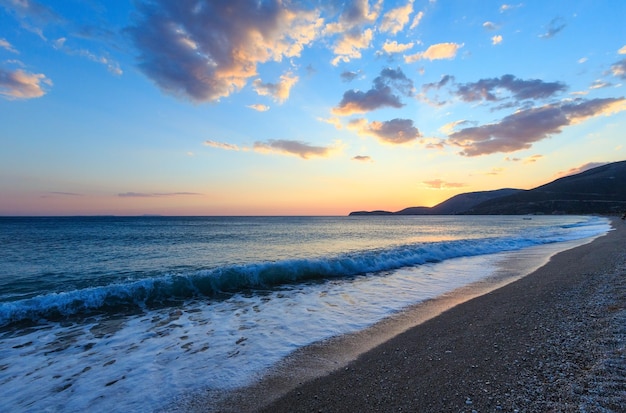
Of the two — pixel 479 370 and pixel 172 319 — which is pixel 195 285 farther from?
pixel 479 370

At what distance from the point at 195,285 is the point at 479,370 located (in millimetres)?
11183

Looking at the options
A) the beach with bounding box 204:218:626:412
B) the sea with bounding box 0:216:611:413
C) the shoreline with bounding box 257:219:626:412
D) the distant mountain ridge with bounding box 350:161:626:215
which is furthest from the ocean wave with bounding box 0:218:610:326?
the distant mountain ridge with bounding box 350:161:626:215

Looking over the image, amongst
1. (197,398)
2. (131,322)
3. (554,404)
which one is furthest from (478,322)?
(131,322)

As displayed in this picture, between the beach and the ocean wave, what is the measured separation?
7.87 metres

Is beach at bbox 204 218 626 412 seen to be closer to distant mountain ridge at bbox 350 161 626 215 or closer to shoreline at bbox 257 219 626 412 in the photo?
shoreline at bbox 257 219 626 412

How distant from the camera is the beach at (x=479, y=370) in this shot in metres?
4.03

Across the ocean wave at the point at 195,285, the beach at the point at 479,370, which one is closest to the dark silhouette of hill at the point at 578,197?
the ocean wave at the point at 195,285

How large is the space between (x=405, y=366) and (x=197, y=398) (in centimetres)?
355

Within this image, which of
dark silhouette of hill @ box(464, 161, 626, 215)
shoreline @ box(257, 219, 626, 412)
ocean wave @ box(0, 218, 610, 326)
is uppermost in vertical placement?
dark silhouette of hill @ box(464, 161, 626, 215)

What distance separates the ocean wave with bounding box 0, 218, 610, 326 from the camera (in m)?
9.82

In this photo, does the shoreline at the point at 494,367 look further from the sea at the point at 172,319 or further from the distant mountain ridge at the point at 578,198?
the distant mountain ridge at the point at 578,198

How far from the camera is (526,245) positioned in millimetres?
29000

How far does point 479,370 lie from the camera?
16.2ft

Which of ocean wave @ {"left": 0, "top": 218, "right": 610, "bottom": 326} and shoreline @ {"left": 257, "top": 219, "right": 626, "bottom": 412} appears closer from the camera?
shoreline @ {"left": 257, "top": 219, "right": 626, "bottom": 412}
